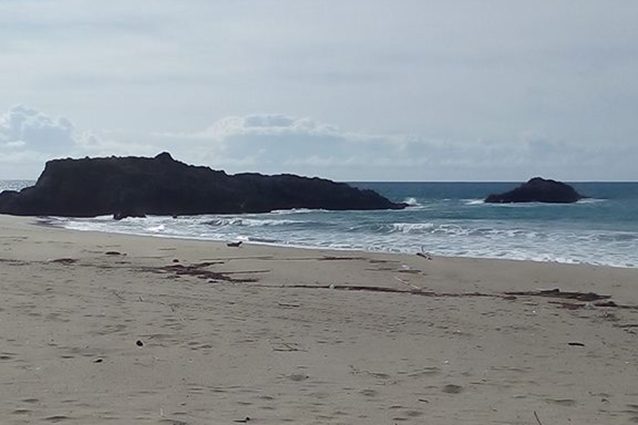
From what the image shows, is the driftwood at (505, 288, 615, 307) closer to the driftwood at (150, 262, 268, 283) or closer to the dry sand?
the dry sand

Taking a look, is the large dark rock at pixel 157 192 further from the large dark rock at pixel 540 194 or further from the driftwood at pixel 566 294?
the driftwood at pixel 566 294

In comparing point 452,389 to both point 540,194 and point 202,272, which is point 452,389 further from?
point 540,194

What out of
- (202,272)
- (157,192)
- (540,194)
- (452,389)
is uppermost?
(540,194)

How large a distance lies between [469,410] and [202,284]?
23.9 ft

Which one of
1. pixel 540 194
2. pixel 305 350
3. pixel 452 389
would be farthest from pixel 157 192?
pixel 452 389

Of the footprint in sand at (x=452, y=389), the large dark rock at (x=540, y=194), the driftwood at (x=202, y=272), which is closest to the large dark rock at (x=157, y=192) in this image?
the large dark rock at (x=540, y=194)

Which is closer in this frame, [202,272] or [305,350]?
[305,350]

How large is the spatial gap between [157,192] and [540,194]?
107 ft

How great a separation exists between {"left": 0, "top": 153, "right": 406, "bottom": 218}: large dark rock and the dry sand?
35500 mm

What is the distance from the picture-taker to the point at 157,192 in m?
49.9

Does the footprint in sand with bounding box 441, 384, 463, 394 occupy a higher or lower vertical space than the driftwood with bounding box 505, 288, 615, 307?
lower

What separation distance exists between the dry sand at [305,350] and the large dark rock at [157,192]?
35.5 metres

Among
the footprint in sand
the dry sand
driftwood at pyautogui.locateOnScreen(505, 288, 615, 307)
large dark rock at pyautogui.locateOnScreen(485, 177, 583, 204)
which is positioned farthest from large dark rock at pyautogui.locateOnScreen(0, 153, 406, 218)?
the footprint in sand

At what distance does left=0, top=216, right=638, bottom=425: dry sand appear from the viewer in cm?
516
